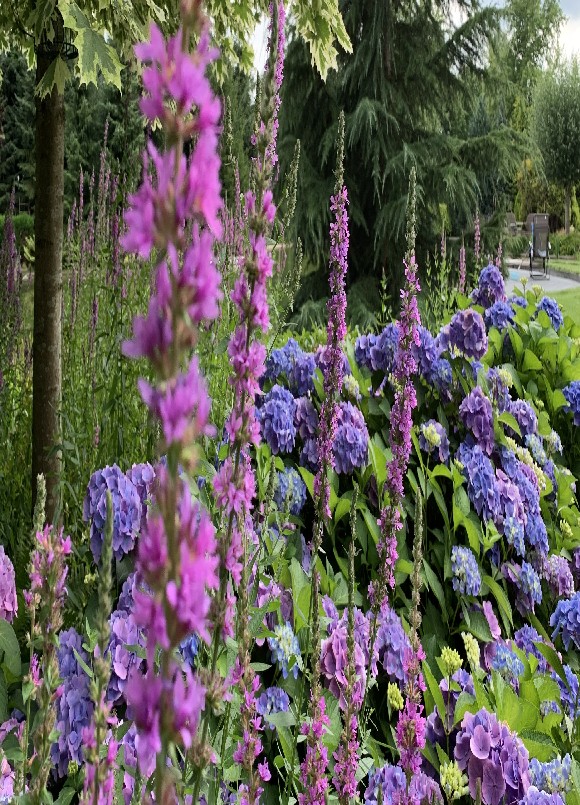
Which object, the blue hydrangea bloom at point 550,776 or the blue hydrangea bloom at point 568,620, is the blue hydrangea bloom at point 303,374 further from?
the blue hydrangea bloom at point 550,776

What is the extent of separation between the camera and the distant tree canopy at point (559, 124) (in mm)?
35312

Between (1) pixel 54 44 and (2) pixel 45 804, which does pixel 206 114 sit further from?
(1) pixel 54 44

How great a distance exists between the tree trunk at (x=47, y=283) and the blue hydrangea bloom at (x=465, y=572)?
1.67 meters

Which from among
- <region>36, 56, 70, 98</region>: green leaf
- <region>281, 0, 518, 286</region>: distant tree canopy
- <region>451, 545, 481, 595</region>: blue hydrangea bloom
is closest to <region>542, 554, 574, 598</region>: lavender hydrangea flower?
<region>451, 545, 481, 595</region>: blue hydrangea bloom

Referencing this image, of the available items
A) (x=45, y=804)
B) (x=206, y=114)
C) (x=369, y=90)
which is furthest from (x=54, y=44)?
(x=369, y=90)

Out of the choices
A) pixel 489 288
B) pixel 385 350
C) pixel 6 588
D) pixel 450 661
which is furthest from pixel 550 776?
pixel 489 288

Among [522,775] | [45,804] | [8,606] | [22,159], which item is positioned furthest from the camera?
[22,159]

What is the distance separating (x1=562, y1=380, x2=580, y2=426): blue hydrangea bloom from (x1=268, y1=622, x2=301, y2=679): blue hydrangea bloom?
94.6 inches

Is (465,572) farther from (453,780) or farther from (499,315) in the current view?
(499,315)

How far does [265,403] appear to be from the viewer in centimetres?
289

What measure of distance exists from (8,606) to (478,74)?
384 inches

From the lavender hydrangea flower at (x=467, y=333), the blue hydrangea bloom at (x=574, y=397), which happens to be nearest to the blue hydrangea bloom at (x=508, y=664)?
the lavender hydrangea flower at (x=467, y=333)

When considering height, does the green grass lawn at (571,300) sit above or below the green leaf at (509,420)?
above

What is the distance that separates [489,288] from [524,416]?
0.98 m
